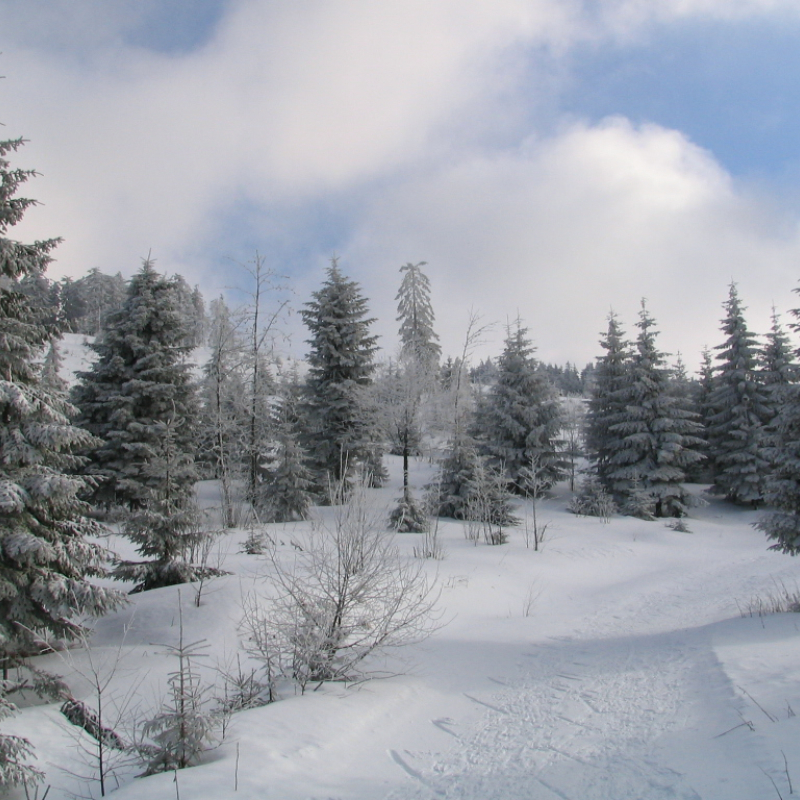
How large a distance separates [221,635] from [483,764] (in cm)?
558


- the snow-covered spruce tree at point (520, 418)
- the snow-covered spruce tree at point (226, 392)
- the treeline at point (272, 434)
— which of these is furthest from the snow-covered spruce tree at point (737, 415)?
the snow-covered spruce tree at point (226, 392)

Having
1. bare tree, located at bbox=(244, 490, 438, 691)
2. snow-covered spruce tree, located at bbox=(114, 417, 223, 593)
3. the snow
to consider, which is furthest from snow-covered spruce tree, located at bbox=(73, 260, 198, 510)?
bare tree, located at bbox=(244, 490, 438, 691)

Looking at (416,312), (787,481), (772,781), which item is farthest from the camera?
(416,312)

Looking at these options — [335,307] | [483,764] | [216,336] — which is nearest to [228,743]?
[483,764]

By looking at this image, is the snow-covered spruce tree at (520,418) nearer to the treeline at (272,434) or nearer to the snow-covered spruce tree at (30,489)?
the treeline at (272,434)

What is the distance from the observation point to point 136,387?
66.9 ft

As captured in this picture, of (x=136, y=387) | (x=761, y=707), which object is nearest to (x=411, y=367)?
(x=136, y=387)

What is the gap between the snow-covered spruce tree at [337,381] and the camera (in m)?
25.0

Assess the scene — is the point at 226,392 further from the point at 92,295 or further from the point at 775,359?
the point at 92,295

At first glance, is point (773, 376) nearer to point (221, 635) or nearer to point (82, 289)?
point (221, 635)

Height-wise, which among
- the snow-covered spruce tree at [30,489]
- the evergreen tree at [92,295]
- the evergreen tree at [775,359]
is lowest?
the snow-covered spruce tree at [30,489]

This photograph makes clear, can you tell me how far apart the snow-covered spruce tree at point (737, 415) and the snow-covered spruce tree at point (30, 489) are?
29.7 meters

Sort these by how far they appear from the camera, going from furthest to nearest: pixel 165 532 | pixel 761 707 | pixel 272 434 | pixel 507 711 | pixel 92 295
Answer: pixel 92 295 < pixel 272 434 < pixel 165 532 < pixel 507 711 < pixel 761 707

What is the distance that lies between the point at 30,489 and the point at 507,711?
6.50 metres
